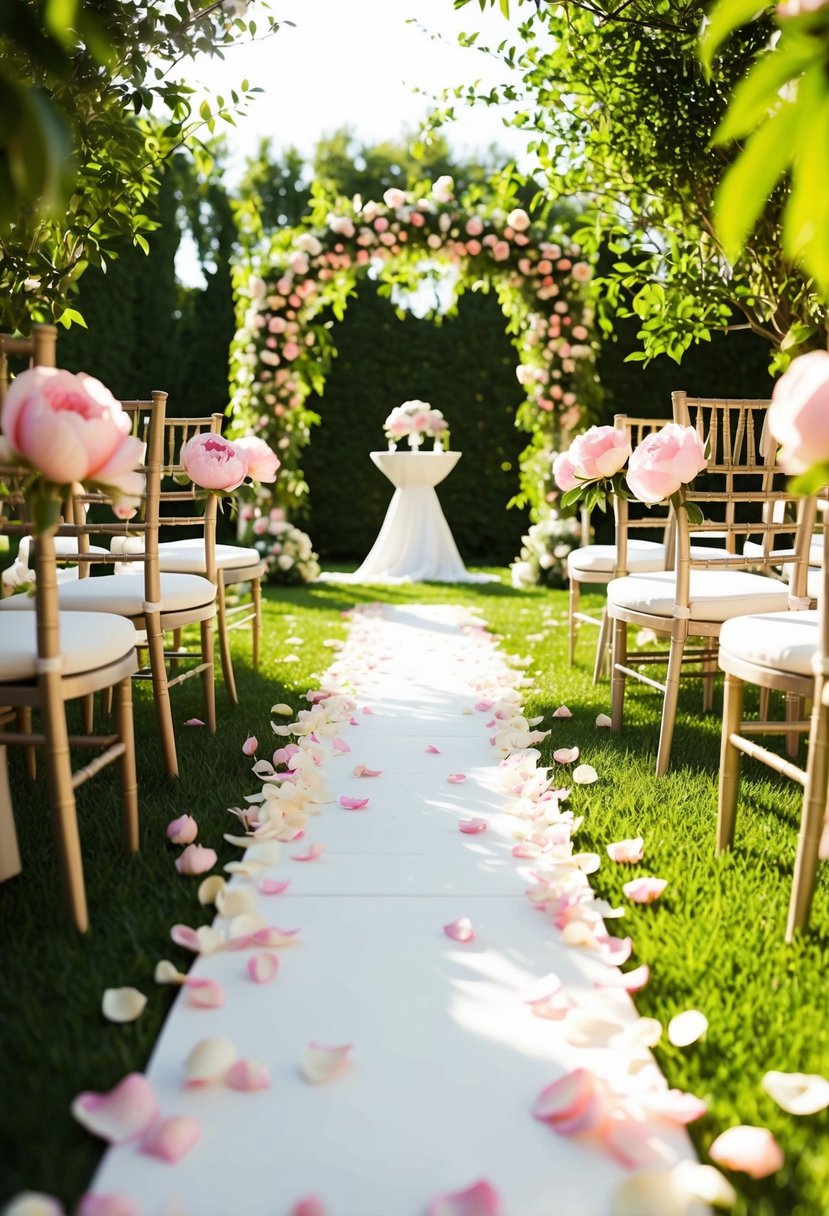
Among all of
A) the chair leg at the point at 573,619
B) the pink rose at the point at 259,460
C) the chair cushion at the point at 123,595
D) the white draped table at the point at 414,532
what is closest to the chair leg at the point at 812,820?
the chair cushion at the point at 123,595

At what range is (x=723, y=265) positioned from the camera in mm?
4000

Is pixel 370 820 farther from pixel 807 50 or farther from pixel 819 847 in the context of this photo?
pixel 807 50

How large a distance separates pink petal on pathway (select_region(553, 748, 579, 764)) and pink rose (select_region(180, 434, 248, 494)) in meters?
1.40

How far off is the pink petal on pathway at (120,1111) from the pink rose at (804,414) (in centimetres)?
126

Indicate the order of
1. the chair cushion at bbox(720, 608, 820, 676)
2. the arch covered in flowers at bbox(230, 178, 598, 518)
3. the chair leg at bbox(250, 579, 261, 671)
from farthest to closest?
the arch covered in flowers at bbox(230, 178, 598, 518) → the chair leg at bbox(250, 579, 261, 671) → the chair cushion at bbox(720, 608, 820, 676)

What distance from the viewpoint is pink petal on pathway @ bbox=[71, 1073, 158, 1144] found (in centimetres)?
103

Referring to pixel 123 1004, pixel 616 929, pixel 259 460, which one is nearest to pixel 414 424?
pixel 259 460

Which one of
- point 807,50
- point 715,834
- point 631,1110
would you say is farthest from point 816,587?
point 807,50

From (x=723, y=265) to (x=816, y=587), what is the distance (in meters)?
1.82

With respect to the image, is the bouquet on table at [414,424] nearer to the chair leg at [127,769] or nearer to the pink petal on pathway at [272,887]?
the chair leg at [127,769]

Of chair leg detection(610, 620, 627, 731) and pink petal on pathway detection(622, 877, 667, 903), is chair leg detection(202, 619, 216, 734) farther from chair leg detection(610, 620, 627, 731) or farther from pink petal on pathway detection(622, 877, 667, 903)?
pink petal on pathway detection(622, 877, 667, 903)

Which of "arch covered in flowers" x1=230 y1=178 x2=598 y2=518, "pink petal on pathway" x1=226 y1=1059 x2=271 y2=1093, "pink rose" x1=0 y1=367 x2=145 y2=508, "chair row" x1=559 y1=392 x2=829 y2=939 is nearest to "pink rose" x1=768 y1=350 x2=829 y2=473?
"chair row" x1=559 y1=392 x2=829 y2=939

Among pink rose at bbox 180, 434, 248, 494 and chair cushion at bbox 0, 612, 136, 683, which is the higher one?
pink rose at bbox 180, 434, 248, 494

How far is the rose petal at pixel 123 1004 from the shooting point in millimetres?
1266
